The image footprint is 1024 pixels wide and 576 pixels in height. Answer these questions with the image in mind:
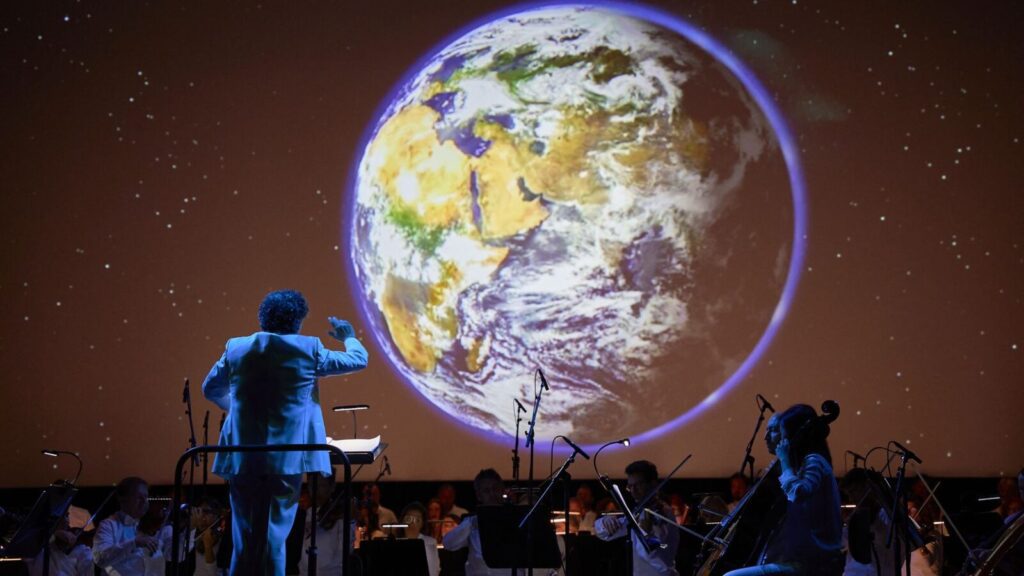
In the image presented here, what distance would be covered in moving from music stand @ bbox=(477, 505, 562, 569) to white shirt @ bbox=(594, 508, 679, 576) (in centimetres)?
49

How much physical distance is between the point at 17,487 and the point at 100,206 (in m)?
2.82

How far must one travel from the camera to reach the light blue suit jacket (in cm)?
474

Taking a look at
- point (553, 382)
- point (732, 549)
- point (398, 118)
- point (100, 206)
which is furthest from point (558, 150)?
point (732, 549)

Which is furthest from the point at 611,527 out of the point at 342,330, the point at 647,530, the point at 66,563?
the point at 66,563

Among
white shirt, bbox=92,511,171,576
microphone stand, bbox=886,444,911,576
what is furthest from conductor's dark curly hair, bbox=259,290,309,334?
microphone stand, bbox=886,444,911,576

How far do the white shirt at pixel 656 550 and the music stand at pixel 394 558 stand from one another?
3.98 feet

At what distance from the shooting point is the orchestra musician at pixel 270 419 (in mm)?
4656

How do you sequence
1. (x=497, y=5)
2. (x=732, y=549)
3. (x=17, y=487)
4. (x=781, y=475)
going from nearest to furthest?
(x=781, y=475), (x=732, y=549), (x=17, y=487), (x=497, y=5)

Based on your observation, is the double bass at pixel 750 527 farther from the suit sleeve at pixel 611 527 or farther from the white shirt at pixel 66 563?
the white shirt at pixel 66 563

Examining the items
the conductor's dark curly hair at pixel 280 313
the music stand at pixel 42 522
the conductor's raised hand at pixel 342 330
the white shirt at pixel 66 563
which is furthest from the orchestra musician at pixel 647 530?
the white shirt at pixel 66 563

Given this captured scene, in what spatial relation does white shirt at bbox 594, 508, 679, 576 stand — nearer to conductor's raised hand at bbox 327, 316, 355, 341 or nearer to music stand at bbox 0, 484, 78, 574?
conductor's raised hand at bbox 327, 316, 355, 341

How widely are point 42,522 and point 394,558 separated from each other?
223 centimetres

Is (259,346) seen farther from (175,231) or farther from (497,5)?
(497,5)

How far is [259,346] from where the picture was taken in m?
4.83
